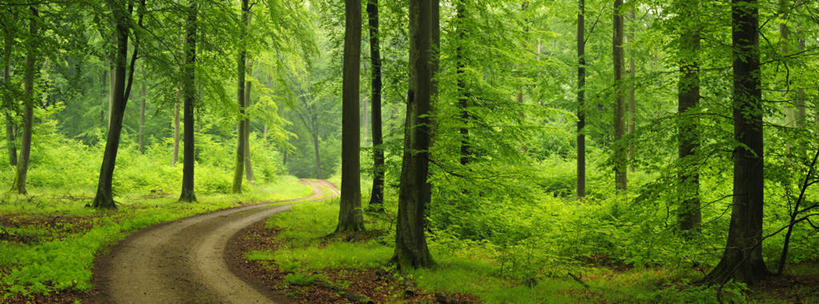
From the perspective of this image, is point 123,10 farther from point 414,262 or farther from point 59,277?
point 414,262

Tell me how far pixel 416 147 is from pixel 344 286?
3.07m

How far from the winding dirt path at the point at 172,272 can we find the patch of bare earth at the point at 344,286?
0.33m

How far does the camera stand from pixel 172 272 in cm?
838

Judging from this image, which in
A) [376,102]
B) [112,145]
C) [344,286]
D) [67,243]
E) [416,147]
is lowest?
[344,286]

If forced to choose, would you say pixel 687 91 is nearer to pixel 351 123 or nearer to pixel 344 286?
pixel 344 286

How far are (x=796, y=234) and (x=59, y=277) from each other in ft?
42.9

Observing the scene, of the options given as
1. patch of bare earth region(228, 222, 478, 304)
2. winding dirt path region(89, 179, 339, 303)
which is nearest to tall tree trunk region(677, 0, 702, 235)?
patch of bare earth region(228, 222, 478, 304)

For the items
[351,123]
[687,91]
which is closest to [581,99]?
[351,123]

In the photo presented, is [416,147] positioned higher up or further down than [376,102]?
further down

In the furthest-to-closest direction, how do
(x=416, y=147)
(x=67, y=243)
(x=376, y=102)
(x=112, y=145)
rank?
(x=376, y=102) < (x=112, y=145) < (x=67, y=243) < (x=416, y=147)

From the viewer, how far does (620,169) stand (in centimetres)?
816

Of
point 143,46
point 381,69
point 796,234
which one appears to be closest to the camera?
point 796,234

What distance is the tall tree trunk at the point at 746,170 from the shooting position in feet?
22.1

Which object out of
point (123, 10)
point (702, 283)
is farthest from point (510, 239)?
point (123, 10)
